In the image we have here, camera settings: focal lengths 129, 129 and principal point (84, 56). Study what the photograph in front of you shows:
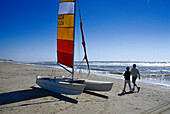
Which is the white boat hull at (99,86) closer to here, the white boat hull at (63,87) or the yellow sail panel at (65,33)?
the white boat hull at (63,87)

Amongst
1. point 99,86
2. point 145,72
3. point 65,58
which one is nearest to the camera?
point 99,86

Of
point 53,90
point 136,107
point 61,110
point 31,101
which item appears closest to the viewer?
point 61,110

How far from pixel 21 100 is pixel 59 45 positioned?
3.66 meters

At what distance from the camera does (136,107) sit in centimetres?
472

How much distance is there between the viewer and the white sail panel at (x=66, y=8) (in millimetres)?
7082

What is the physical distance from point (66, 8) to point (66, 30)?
1242 mm

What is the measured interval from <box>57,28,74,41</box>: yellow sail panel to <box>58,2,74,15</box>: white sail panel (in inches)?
38.1

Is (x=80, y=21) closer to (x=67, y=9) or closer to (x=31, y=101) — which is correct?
(x=67, y=9)

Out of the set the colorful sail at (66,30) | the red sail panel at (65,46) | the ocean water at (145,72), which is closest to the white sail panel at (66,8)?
the colorful sail at (66,30)

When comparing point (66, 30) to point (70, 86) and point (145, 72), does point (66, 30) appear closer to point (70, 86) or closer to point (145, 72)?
point (70, 86)

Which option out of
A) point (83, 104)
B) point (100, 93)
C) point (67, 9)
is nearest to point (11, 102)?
point (83, 104)

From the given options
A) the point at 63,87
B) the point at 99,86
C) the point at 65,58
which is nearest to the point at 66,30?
the point at 65,58

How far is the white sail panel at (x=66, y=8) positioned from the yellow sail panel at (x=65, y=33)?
0.97m

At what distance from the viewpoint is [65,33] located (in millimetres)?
7266
